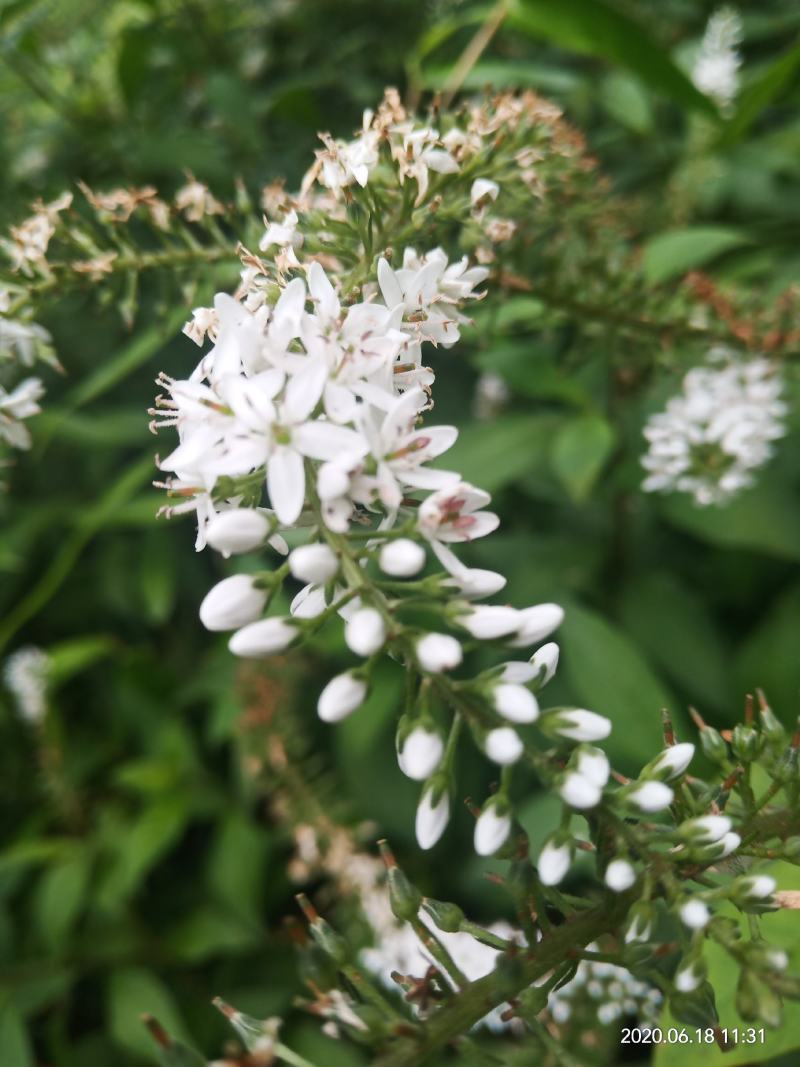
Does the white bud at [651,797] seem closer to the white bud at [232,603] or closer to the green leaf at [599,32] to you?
the white bud at [232,603]

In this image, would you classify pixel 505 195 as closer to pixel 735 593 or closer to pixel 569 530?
pixel 569 530

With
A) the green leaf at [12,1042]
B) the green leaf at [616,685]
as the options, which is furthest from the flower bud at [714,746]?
the green leaf at [12,1042]

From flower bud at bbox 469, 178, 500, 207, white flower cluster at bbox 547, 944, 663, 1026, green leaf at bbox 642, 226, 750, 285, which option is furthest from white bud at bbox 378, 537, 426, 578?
green leaf at bbox 642, 226, 750, 285

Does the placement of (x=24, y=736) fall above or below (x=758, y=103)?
below

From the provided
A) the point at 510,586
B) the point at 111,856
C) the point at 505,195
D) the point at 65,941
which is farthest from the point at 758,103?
the point at 65,941

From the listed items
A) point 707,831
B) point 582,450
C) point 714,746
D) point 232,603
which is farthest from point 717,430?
point 232,603

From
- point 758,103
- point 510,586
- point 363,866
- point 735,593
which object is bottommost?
point 735,593
